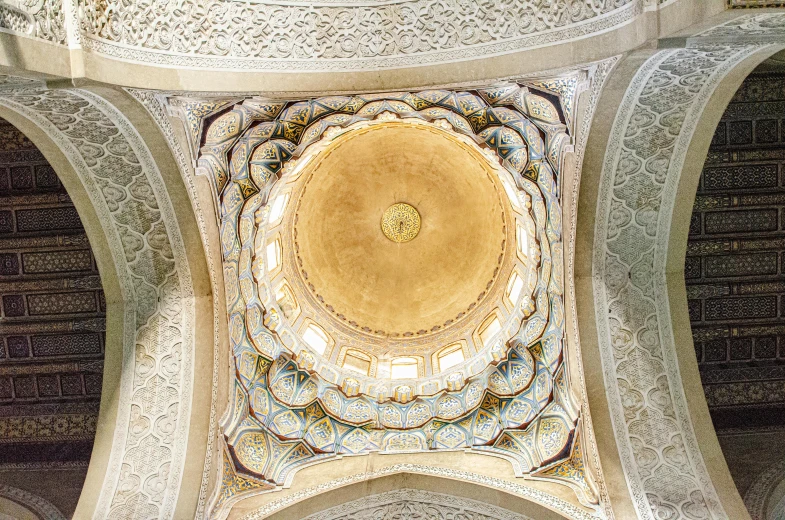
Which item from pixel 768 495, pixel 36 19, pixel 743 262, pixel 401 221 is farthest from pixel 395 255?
pixel 36 19

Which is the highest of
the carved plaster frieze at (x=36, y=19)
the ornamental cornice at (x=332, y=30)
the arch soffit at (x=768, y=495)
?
the ornamental cornice at (x=332, y=30)

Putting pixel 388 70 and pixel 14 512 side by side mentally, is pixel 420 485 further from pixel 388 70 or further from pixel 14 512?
pixel 14 512

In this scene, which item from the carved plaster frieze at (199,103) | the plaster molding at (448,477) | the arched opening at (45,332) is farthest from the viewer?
the arched opening at (45,332)

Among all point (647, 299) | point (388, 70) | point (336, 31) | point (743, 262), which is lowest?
point (647, 299)

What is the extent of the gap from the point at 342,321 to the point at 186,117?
4.11 meters

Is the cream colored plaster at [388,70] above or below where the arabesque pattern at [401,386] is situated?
above

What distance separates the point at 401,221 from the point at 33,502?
20.7ft

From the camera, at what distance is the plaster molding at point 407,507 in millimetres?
7773

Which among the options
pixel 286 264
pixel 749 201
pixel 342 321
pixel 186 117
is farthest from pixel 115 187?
pixel 749 201

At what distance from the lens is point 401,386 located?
8.77 metres

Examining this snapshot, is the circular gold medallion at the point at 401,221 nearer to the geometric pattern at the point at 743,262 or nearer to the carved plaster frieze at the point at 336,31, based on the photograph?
the geometric pattern at the point at 743,262

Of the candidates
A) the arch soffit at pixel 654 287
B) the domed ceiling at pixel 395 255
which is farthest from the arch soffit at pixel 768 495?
the domed ceiling at pixel 395 255

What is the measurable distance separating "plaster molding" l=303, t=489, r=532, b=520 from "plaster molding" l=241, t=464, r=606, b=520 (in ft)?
0.77

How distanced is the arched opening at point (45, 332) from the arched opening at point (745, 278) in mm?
8035
